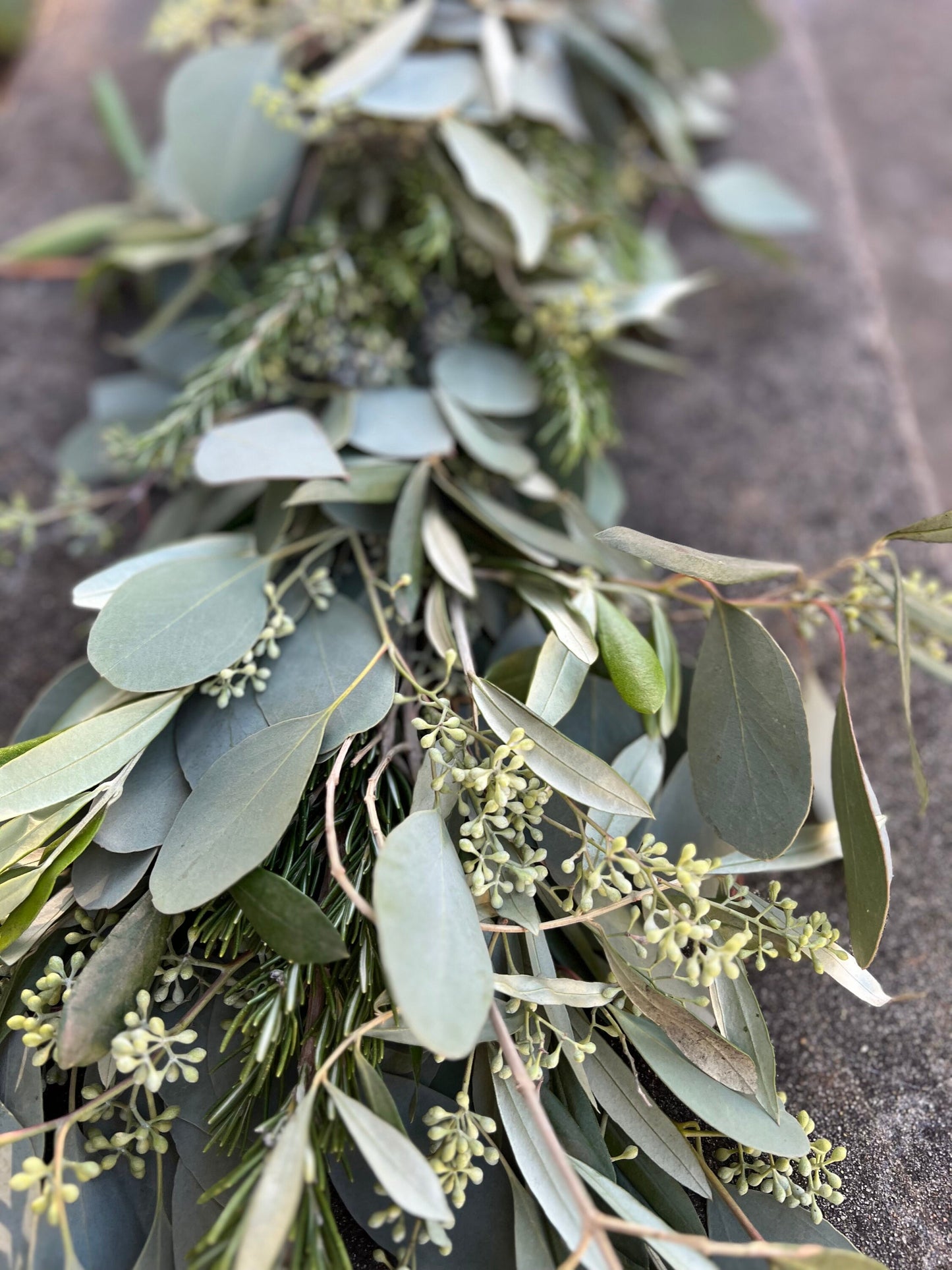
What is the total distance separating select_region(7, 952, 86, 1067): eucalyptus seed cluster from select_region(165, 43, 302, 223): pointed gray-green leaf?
605 millimetres

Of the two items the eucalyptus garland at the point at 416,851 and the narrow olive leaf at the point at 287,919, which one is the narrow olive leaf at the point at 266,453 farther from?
the narrow olive leaf at the point at 287,919

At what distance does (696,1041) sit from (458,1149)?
0.42 feet

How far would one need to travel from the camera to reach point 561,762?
1.43 ft

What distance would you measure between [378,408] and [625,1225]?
523 millimetres

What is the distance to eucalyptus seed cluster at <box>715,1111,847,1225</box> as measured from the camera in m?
0.43

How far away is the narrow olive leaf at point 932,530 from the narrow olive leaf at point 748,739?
0.09 meters

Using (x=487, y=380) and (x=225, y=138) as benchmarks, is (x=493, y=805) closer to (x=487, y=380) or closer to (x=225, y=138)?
(x=487, y=380)

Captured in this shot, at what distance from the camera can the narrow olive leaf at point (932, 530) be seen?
1.51 ft

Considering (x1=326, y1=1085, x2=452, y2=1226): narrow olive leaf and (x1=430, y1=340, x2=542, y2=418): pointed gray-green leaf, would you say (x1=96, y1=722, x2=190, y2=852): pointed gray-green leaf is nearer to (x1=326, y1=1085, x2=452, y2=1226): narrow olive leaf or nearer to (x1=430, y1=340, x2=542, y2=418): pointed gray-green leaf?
(x1=326, y1=1085, x2=452, y2=1226): narrow olive leaf

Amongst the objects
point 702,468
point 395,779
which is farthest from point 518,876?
point 702,468

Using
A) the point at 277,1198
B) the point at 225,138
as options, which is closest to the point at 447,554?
the point at 277,1198

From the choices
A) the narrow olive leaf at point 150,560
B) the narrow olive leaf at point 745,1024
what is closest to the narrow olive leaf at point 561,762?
the narrow olive leaf at point 745,1024

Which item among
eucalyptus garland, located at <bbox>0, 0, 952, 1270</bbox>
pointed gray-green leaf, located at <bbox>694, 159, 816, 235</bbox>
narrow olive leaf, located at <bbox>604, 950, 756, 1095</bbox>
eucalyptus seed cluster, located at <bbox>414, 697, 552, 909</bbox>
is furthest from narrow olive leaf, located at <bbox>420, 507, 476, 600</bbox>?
pointed gray-green leaf, located at <bbox>694, 159, 816, 235</bbox>

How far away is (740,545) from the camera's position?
2.52ft
